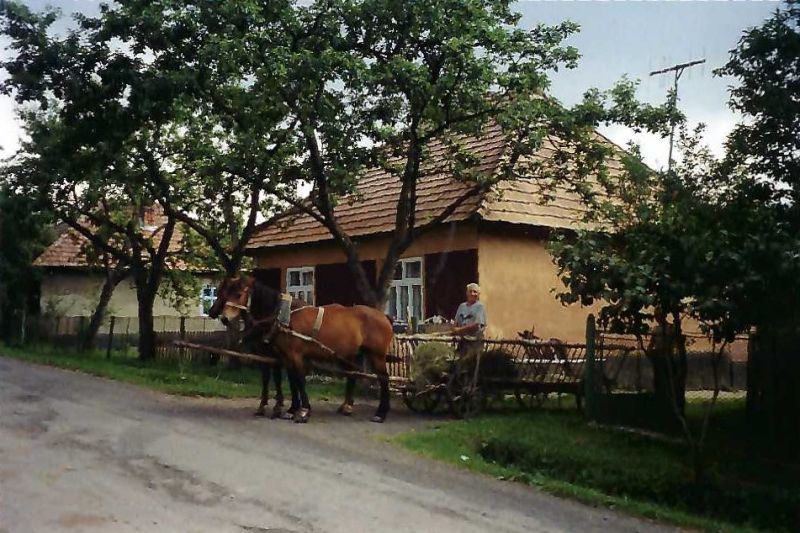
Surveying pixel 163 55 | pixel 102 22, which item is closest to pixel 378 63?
pixel 163 55

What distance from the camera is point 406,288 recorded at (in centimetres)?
2011

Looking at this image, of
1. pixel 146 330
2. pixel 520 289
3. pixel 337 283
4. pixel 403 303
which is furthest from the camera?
pixel 146 330

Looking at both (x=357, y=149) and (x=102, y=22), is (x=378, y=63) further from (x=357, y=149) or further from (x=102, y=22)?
(x=102, y=22)

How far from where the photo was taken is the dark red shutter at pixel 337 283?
841 inches

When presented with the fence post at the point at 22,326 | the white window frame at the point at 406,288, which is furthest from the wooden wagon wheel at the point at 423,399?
the fence post at the point at 22,326

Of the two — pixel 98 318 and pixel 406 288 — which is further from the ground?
pixel 406 288

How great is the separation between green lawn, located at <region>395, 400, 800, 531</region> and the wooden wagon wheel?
749 mm

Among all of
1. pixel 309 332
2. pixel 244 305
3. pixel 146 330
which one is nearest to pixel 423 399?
pixel 309 332

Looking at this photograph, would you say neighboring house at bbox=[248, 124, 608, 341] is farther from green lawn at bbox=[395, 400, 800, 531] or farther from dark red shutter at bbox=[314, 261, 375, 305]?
green lawn at bbox=[395, 400, 800, 531]

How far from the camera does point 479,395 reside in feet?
43.2

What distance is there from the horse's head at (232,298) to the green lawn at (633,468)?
2.78m

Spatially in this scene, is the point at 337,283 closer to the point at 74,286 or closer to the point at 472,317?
the point at 472,317

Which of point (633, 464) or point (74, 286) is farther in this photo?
point (74, 286)

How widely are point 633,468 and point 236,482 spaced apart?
4.21 meters
